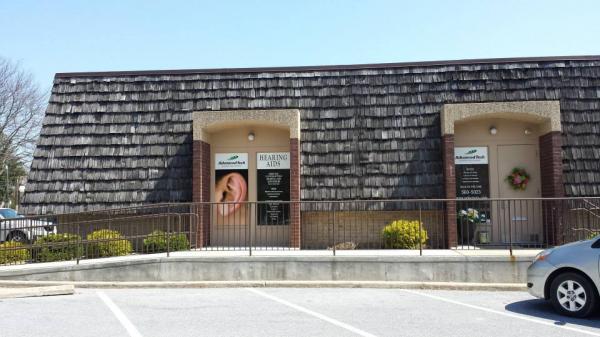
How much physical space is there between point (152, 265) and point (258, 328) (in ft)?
16.0

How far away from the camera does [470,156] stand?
557 inches

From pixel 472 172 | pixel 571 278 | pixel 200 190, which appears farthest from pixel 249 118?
pixel 571 278

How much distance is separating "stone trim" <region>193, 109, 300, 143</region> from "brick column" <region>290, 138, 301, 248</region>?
326mm

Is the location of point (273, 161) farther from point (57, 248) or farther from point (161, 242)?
point (57, 248)

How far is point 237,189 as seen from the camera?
14.7 m

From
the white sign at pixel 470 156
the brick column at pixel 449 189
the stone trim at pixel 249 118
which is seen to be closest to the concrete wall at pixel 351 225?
the brick column at pixel 449 189

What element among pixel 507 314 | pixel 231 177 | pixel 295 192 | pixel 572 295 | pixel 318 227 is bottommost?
pixel 507 314

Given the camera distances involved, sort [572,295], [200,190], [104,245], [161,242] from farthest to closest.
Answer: [200,190] → [104,245] → [161,242] → [572,295]

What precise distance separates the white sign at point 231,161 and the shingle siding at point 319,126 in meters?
0.91

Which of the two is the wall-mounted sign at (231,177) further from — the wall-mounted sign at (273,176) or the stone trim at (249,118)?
the stone trim at (249,118)

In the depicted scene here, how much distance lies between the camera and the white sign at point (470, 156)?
46.4 ft

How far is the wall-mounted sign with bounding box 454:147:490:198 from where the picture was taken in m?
14.1

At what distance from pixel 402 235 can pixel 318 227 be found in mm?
2445

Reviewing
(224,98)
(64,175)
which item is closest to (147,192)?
(64,175)
